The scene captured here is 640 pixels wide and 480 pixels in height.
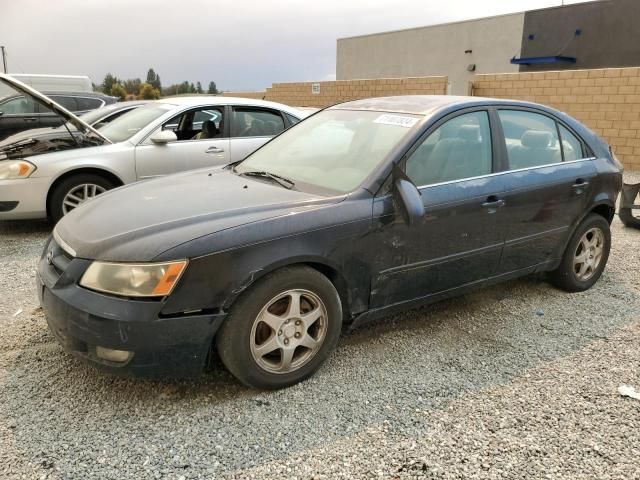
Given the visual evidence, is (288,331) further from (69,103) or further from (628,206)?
(69,103)

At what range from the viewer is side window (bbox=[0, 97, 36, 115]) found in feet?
35.4

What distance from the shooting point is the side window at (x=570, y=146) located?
4.14 meters

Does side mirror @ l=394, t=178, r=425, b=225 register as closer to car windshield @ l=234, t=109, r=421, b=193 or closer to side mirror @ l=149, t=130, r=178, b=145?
car windshield @ l=234, t=109, r=421, b=193

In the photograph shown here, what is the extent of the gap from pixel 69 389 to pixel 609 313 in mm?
3754

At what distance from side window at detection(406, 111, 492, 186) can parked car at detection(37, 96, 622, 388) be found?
1 cm

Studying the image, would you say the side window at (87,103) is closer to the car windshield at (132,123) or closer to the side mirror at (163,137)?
the car windshield at (132,123)

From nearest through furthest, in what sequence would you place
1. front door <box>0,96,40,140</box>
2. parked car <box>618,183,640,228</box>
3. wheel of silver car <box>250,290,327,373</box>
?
wheel of silver car <box>250,290,327,373</box> → parked car <box>618,183,640,228</box> → front door <box>0,96,40,140</box>

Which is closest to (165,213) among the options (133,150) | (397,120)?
(397,120)

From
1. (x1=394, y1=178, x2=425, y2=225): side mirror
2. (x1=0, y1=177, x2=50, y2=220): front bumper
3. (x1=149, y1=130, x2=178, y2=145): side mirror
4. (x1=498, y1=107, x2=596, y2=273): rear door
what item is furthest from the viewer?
(x1=149, y1=130, x2=178, y2=145): side mirror

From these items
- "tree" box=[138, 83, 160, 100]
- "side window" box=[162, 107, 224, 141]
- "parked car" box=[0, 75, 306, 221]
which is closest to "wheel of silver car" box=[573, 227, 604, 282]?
"parked car" box=[0, 75, 306, 221]

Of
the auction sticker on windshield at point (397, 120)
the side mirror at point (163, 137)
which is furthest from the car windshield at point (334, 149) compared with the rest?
the side mirror at point (163, 137)

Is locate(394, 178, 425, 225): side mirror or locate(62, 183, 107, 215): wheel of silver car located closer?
locate(394, 178, 425, 225): side mirror

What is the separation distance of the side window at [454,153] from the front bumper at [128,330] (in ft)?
5.13

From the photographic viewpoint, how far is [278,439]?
2473mm
